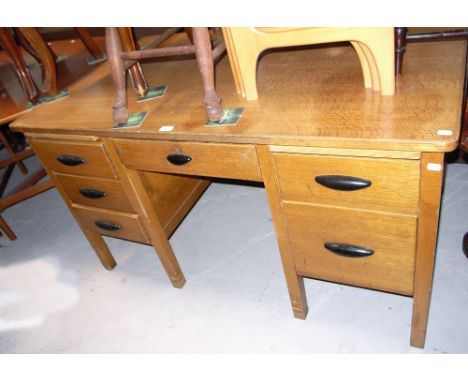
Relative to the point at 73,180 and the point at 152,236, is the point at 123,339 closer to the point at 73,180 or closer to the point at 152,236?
the point at 152,236

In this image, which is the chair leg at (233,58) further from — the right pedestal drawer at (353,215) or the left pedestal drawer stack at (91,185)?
the left pedestal drawer stack at (91,185)

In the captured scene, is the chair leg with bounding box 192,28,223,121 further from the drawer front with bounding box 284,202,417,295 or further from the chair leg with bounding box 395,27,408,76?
the chair leg with bounding box 395,27,408,76

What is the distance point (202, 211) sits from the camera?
218 cm

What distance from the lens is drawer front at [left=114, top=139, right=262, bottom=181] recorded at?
1054mm

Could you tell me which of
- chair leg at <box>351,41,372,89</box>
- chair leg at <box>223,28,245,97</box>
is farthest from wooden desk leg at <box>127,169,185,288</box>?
chair leg at <box>351,41,372,89</box>

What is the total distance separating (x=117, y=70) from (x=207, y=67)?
0.34 m

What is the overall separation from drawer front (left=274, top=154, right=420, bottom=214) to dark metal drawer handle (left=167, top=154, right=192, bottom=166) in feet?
0.99

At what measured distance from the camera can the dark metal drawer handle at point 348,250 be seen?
1.09m

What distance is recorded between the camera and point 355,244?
1096 millimetres

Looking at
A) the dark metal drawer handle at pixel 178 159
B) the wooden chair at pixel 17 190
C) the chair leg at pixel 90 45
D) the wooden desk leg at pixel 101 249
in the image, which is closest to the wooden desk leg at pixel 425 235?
the dark metal drawer handle at pixel 178 159

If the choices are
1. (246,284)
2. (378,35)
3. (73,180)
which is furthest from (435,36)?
(73,180)

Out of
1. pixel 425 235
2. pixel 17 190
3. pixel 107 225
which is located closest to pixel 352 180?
pixel 425 235

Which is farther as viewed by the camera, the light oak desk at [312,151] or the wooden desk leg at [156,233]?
the wooden desk leg at [156,233]
